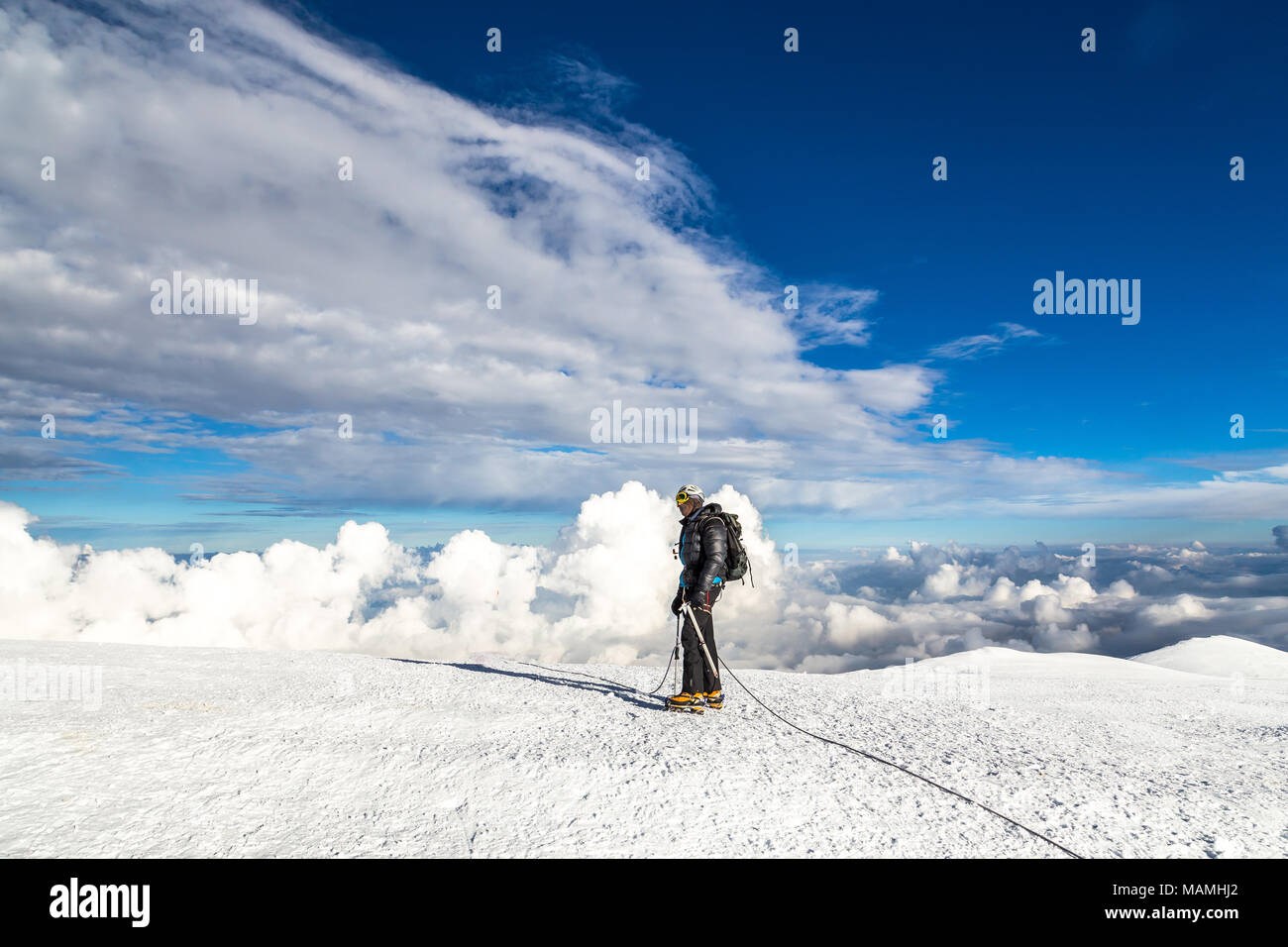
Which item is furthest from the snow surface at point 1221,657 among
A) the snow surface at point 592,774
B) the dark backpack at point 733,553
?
the dark backpack at point 733,553

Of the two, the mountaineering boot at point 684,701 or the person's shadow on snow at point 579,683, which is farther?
the person's shadow on snow at point 579,683

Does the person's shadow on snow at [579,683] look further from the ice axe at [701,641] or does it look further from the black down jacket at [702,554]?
the black down jacket at [702,554]

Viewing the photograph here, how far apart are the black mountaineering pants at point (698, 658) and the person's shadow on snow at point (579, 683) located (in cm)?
70

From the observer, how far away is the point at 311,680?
1193 centimetres

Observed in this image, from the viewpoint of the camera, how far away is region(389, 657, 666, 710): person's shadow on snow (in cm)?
1064

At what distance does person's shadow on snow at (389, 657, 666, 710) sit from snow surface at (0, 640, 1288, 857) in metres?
0.17

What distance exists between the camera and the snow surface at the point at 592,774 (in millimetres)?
5508

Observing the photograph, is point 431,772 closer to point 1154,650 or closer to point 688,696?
point 688,696

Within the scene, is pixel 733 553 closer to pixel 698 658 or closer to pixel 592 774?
pixel 698 658

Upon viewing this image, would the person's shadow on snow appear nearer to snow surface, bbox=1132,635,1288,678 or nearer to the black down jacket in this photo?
the black down jacket

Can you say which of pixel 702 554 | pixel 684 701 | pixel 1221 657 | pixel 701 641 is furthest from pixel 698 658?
pixel 1221 657

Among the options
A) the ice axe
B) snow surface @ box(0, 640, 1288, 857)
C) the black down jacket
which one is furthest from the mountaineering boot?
the black down jacket

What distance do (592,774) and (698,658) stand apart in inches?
143

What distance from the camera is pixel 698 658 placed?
10.1 m
